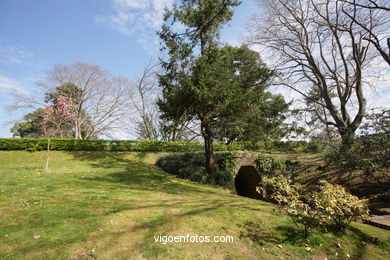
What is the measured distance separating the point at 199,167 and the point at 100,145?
11383mm

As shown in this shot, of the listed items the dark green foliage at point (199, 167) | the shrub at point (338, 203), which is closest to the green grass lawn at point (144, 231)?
the shrub at point (338, 203)

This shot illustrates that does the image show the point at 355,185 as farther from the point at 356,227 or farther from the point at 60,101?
the point at 60,101

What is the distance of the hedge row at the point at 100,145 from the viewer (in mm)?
16734

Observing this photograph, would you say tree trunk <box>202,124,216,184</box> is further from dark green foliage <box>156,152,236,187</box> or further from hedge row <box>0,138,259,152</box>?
hedge row <box>0,138,259,152</box>

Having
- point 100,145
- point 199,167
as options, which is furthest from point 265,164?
point 100,145

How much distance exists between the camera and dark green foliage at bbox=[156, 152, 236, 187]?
1150 cm

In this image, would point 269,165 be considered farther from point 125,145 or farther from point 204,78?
point 125,145

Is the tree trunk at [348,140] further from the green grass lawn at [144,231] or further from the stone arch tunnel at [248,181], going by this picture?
the green grass lawn at [144,231]

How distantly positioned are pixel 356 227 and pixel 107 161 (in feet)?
52.6

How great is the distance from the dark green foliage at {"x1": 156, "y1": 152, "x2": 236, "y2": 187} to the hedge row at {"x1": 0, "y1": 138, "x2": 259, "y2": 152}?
17.3 ft

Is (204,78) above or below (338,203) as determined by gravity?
above

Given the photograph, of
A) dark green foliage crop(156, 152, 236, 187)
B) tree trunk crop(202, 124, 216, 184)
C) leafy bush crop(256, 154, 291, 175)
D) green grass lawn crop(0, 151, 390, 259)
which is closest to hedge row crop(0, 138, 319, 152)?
leafy bush crop(256, 154, 291, 175)

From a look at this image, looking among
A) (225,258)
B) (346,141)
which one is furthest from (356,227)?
(346,141)

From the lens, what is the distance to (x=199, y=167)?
12586 millimetres
